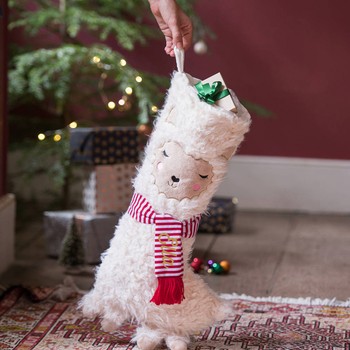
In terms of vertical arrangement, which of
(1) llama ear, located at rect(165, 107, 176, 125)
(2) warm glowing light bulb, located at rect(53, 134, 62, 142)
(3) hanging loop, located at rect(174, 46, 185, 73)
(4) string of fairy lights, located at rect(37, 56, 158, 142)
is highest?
(3) hanging loop, located at rect(174, 46, 185, 73)

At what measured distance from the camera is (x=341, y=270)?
294cm

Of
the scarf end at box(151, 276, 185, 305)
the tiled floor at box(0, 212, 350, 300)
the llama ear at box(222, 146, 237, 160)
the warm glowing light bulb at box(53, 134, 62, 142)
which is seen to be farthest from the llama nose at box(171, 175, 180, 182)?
the warm glowing light bulb at box(53, 134, 62, 142)

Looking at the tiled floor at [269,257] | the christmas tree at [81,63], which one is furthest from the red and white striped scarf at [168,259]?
the christmas tree at [81,63]

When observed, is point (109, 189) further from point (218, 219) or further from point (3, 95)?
point (218, 219)

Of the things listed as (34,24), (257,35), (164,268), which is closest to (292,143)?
(257,35)

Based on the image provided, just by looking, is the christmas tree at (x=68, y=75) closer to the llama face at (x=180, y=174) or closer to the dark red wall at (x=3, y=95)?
the dark red wall at (x=3, y=95)

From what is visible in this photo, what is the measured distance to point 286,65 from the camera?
13.1 feet

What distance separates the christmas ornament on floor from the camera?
1.98 meters

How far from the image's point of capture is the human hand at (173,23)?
2.09 m

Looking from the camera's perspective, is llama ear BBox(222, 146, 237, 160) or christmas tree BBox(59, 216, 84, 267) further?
christmas tree BBox(59, 216, 84, 267)

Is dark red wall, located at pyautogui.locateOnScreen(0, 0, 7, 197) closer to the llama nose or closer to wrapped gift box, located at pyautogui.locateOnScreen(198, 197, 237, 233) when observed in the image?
wrapped gift box, located at pyautogui.locateOnScreen(198, 197, 237, 233)

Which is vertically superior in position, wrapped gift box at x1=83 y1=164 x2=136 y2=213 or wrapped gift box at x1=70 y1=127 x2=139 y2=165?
wrapped gift box at x1=70 y1=127 x2=139 y2=165

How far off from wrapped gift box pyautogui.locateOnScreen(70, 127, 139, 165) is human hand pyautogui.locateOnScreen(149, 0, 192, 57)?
823 millimetres

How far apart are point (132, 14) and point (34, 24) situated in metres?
0.62
